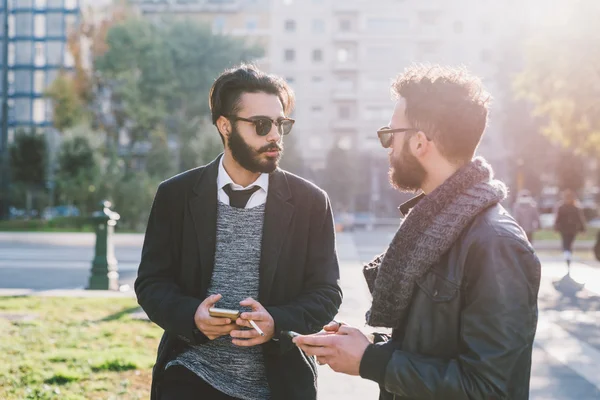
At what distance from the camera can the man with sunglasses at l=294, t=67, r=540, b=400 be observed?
1.85m

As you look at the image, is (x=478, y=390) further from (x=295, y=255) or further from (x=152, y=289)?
(x=152, y=289)

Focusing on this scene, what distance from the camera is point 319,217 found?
10.0 feet

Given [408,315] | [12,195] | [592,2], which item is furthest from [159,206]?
[12,195]

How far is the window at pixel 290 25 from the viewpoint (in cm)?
5341

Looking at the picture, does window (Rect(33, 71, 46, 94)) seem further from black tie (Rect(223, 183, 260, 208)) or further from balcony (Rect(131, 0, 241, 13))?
black tie (Rect(223, 183, 260, 208))

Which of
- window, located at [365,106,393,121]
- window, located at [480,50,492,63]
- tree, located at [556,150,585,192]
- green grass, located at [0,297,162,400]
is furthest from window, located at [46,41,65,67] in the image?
green grass, located at [0,297,162,400]

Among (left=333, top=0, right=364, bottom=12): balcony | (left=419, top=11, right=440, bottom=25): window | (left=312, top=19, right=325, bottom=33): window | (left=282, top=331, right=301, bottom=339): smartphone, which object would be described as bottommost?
(left=282, top=331, right=301, bottom=339): smartphone

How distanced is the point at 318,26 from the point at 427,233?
52.8 m

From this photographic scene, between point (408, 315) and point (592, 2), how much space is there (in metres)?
18.9

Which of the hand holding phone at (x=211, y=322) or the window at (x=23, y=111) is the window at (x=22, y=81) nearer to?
the window at (x=23, y=111)

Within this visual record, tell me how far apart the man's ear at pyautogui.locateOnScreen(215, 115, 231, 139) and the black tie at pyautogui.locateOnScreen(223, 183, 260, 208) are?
0.84 ft

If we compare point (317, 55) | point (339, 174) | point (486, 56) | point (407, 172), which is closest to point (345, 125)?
point (339, 174)

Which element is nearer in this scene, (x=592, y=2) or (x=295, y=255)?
(x=295, y=255)

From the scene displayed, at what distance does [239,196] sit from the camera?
301 centimetres
